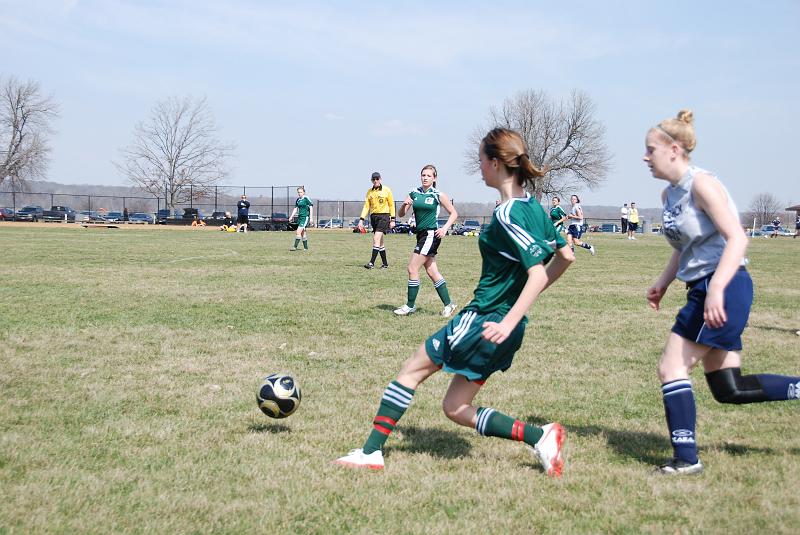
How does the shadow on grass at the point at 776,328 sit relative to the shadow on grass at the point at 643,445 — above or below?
above

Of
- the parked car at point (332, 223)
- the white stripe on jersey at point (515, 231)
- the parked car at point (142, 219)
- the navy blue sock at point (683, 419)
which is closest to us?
the white stripe on jersey at point (515, 231)

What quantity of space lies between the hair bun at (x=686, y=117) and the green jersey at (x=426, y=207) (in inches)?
291

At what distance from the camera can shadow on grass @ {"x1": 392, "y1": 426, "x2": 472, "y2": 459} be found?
477cm

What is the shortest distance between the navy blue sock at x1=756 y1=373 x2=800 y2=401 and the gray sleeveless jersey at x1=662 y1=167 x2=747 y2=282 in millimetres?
857

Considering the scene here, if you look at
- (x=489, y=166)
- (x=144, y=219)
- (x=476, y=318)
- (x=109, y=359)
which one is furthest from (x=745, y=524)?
(x=144, y=219)

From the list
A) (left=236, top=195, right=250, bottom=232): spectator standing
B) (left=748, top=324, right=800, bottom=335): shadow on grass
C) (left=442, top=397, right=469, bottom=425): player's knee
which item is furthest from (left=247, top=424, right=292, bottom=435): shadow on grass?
(left=236, top=195, right=250, bottom=232): spectator standing

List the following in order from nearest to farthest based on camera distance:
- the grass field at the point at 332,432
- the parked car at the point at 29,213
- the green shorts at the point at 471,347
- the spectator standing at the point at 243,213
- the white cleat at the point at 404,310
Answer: the grass field at the point at 332,432
the green shorts at the point at 471,347
the white cleat at the point at 404,310
the spectator standing at the point at 243,213
the parked car at the point at 29,213

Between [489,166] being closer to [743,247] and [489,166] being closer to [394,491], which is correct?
[743,247]

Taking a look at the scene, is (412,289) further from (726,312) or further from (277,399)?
(726,312)

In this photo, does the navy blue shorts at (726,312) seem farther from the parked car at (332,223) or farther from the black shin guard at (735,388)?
the parked car at (332,223)

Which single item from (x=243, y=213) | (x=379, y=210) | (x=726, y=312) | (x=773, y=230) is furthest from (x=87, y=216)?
(x=726, y=312)

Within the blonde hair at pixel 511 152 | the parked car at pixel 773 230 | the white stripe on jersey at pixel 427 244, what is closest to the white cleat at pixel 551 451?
the blonde hair at pixel 511 152

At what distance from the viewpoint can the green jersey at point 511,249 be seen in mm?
3979

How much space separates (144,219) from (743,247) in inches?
2517
